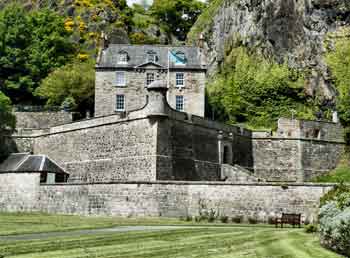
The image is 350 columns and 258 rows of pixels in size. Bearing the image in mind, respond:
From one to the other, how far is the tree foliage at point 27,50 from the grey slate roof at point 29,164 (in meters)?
18.3

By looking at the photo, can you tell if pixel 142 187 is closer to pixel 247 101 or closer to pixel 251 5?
pixel 247 101

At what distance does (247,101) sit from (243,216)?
23.5m

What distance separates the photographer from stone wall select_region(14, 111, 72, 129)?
56.3m

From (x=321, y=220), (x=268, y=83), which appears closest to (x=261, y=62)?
(x=268, y=83)

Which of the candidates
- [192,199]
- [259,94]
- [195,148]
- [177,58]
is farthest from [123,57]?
[192,199]

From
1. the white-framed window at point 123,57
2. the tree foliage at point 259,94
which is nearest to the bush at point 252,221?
the tree foliage at point 259,94

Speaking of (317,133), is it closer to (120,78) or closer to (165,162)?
(165,162)

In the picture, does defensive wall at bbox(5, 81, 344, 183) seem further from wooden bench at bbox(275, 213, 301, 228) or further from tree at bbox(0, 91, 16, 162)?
wooden bench at bbox(275, 213, 301, 228)

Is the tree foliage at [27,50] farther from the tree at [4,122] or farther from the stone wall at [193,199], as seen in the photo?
the stone wall at [193,199]

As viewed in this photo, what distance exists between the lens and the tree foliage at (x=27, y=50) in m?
65.8

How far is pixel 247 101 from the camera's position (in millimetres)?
57344

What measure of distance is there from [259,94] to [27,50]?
1000 inches

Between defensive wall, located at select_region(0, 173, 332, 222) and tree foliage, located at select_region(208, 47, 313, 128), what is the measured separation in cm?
2155

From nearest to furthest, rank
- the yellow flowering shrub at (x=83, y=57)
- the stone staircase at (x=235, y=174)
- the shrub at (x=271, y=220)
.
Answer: the shrub at (x=271, y=220) < the stone staircase at (x=235, y=174) < the yellow flowering shrub at (x=83, y=57)
